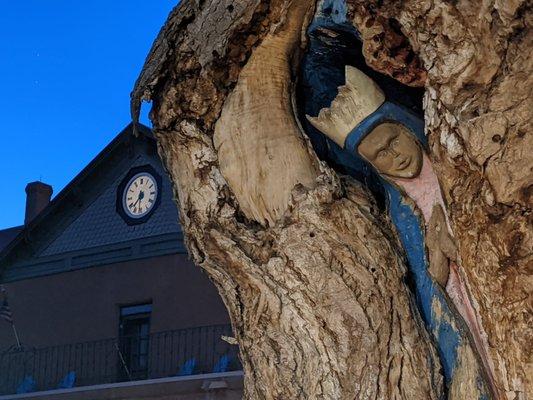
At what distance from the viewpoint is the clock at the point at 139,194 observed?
21.3m

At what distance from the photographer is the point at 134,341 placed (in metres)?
20.5

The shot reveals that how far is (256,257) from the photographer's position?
3.41 m

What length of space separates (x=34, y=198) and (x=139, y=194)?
23.8 feet

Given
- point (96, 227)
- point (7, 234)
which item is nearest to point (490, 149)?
point (96, 227)

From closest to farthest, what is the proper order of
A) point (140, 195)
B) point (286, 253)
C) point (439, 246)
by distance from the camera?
1. point (439, 246)
2. point (286, 253)
3. point (140, 195)

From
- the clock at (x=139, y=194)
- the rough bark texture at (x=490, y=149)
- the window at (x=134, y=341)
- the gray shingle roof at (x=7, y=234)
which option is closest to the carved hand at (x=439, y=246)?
the rough bark texture at (x=490, y=149)

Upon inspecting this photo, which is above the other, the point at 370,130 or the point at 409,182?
the point at 370,130

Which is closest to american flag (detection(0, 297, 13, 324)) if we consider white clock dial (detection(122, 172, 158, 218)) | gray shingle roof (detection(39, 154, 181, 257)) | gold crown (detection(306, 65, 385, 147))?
gray shingle roof (detection(39, 154, 181, 257))

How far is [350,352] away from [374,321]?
0.42 feet

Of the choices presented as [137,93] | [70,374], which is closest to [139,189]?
[70,374]

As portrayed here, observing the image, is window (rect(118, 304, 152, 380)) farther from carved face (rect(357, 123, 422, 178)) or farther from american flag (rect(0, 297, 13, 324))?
carved face (rect(357, 123, 422, 178))

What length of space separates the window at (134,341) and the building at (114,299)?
3cm

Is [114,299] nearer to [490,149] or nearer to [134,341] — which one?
[134,341]

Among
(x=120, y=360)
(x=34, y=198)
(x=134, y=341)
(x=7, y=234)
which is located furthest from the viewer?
(x=7, y=234)
